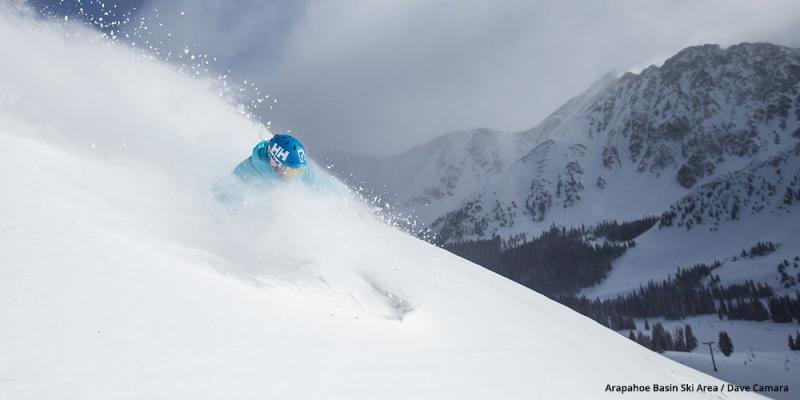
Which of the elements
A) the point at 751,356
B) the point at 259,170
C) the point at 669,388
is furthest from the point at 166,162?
the point at 751,356

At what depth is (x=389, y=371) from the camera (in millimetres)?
4891

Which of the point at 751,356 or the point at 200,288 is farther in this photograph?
the point at 751,356

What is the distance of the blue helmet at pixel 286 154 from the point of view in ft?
31.0

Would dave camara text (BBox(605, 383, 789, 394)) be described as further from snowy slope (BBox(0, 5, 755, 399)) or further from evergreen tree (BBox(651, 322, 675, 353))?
evergreen tree (BBox(651, 322, 675, 353))

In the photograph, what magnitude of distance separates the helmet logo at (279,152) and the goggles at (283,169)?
8 cm

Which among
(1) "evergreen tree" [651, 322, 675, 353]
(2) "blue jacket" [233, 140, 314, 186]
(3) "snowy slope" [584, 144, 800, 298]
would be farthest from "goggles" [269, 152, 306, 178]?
(3) "snowy slope" [584, 144, 800, 298]

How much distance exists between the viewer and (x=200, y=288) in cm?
496

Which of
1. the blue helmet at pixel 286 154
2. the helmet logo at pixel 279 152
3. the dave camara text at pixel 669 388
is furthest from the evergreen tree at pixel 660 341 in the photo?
the helmet logo at pixel 279 152

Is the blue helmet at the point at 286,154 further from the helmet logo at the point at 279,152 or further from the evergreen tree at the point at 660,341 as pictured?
the evergreen tree at the point at 660,341

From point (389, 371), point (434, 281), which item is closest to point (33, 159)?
point (389, 371)

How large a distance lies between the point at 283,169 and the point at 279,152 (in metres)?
0.37

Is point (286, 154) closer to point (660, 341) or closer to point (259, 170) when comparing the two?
point (259, 170)

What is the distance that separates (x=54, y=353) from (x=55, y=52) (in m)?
12.1

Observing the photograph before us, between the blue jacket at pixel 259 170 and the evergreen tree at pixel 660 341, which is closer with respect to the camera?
the blue jacket at pixel 259 170
